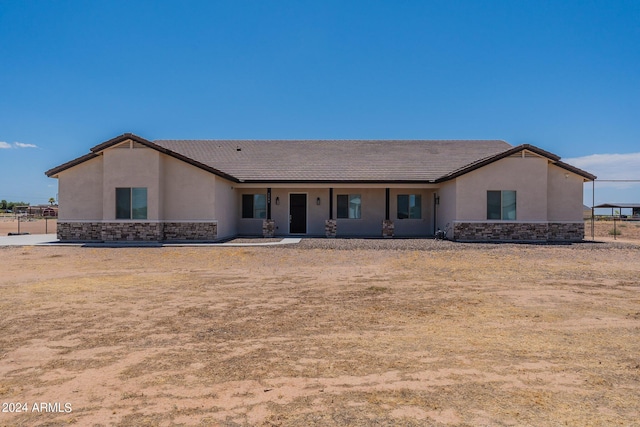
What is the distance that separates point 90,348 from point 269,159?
20.9 meters

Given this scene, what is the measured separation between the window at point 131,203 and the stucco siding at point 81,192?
1488mm

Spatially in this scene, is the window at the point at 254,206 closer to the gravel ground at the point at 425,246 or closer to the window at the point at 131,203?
the gravel ground at the point at 425,246

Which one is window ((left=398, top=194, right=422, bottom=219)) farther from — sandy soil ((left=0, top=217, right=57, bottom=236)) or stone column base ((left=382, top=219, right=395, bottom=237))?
sandy soil ((left=0, top=217, right=57, bottom=236))

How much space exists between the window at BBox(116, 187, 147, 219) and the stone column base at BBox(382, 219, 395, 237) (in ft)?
37.8

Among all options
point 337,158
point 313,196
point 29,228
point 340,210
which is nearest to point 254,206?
point 313,196

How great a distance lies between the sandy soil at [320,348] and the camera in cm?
368

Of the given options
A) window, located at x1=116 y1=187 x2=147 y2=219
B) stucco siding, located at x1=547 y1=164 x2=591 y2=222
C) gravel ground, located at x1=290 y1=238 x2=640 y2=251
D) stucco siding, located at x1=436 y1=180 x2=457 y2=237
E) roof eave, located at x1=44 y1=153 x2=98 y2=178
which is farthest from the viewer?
stucco siding, located at x1=547 y1=164 x2=591 y2=222

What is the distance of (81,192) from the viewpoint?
19719 millimetres

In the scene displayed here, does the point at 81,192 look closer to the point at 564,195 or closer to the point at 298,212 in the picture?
the point at 298,212

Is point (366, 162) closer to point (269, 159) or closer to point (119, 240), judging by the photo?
point (269, 159)

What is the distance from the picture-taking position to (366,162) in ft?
82.2

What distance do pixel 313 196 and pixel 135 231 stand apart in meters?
9.29

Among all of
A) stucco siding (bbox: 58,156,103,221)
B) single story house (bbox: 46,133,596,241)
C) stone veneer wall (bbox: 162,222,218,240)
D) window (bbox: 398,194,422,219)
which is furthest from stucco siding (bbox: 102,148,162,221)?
window (bbox: 398,194,422,219)

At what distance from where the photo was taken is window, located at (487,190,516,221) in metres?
19.9
